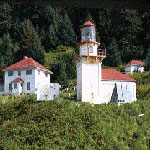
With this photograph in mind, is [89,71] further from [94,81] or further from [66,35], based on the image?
[66,35]

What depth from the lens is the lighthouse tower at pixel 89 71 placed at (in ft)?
71.3

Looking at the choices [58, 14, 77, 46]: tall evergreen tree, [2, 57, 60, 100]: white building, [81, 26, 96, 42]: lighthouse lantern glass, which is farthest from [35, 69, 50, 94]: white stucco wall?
[58, 14, 77, 46]: tall evergreen tree

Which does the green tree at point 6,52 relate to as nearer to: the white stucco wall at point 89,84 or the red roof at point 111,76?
the white stucco wall at point 89,84

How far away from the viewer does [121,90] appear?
22109mm

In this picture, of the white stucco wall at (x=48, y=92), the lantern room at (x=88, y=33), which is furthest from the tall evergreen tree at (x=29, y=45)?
the white stucco wall at (x=48, y=92)

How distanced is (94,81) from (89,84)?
0.54 m

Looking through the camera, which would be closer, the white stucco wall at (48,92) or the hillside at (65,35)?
the white stucco wall at (48,92)

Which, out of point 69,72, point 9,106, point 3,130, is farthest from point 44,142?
point 69,72

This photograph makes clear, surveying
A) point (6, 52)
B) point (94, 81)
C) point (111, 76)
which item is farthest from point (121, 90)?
point (6, 52)

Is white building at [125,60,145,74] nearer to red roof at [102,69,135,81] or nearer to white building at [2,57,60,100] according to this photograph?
red roof at [102,69,135,81]

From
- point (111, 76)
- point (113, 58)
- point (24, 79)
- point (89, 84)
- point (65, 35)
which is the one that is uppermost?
point (65, 35)

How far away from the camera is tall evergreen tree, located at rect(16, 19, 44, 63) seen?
36.3m

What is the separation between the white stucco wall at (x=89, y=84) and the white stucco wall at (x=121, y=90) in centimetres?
84

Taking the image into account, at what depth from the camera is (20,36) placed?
4153 centimetres
